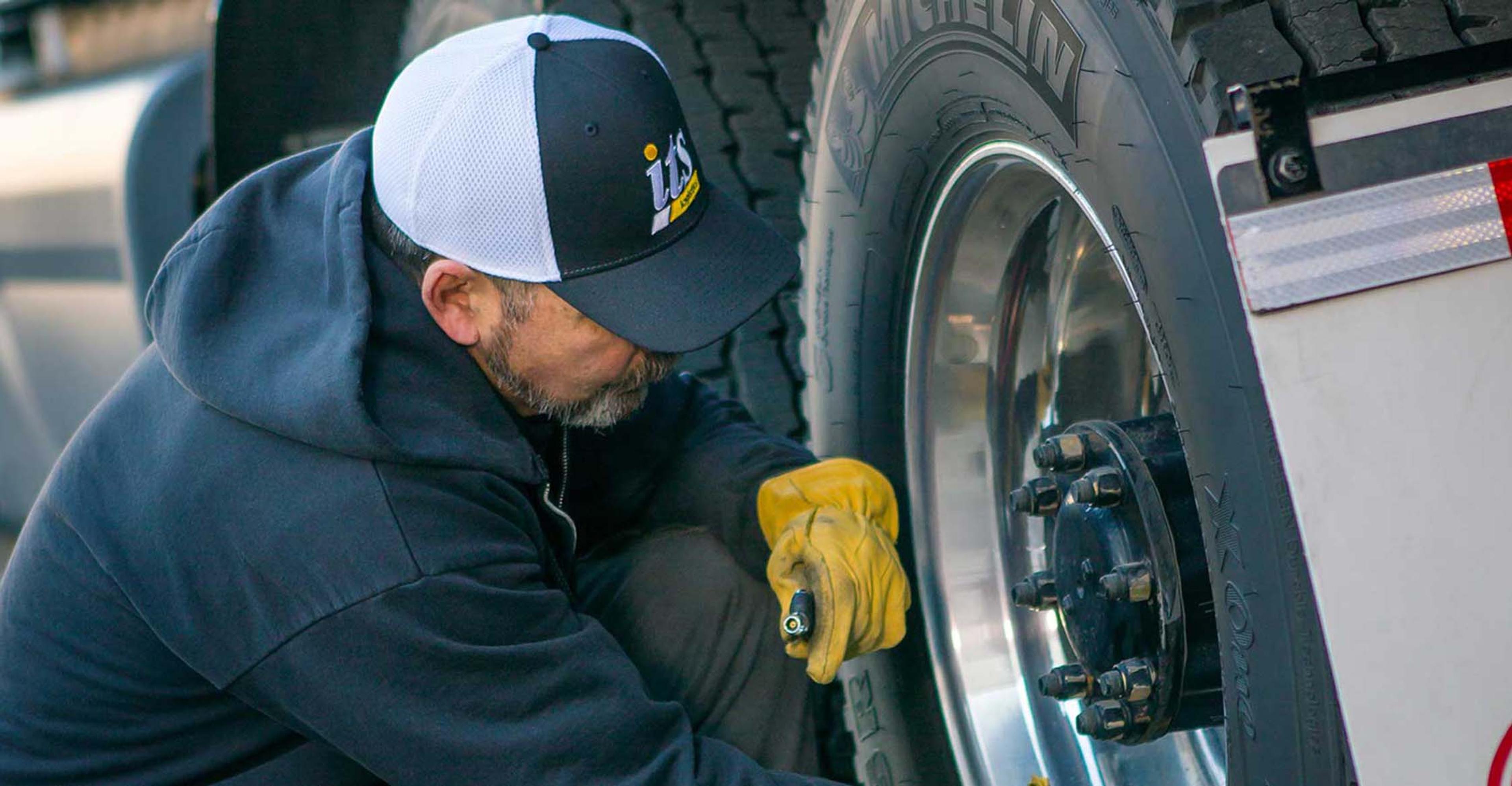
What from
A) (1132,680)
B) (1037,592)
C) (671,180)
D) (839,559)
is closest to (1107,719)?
(1132,680)

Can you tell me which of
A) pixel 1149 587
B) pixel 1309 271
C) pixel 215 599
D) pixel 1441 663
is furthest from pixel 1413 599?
pixel 215 599

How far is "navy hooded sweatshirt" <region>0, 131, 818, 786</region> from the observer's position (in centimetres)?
135

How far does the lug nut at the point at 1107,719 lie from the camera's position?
1429 mm

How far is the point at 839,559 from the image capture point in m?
1.66

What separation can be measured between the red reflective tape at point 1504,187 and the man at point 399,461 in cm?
74

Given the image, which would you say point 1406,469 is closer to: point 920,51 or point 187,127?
point 920,51

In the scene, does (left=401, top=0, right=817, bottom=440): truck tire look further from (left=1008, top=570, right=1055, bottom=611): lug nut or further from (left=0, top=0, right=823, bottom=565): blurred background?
(left=1008, top=570, right=1055, bottom=611): lug nut

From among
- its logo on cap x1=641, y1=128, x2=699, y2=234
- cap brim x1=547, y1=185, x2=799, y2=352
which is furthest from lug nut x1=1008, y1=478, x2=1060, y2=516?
its logo on cap x1=641, y1=128, x2=699, y2=234

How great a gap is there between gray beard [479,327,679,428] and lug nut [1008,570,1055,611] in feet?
1.40

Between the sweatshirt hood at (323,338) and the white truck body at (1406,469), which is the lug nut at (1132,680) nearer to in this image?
the white truck body at (1406,469)

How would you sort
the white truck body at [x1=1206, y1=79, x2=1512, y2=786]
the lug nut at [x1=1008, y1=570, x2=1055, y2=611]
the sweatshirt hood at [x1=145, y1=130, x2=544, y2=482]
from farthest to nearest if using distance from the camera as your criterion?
the lug nut at [x1=1008, y1=570, x2=1055, y2=611], the sweatshirt hood at [x1=145, y1=130, x2=544, y2=482], the white truck body at [x1=1206, y1=79, x2=1512, y2=786]

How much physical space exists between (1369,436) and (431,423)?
808mm

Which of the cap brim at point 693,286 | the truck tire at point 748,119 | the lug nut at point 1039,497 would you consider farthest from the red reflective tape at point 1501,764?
the truck tire at point 748,119

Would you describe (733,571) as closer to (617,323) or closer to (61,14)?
(617,323)
